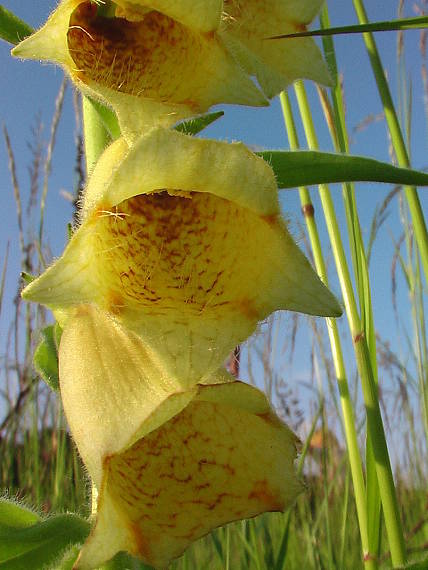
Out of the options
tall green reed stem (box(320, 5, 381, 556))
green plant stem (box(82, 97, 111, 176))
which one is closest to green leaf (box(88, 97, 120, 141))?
green plant stem (box(82, 97, 111, 176))

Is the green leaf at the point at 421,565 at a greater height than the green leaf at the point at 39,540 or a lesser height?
Result: lesser

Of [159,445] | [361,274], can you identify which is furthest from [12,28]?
[361,274]

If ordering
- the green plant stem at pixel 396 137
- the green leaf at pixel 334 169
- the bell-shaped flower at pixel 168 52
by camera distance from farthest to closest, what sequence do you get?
the green plant stem at pixel 396 137
the green leaf at pixel 334 169
the bell-shaped flower at pixel 168 52

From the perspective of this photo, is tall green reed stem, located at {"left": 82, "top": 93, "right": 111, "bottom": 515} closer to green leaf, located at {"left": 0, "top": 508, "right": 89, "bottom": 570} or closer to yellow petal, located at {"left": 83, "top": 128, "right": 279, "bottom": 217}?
yellow petal, located at {"left": 83, "top": 128, "right": 279, "bottom": 217}

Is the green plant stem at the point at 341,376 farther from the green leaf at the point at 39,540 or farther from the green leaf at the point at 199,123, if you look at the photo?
the green leaf at the point at 39,540

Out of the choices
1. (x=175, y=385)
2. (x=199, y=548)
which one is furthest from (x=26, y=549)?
(x=199, y=548)

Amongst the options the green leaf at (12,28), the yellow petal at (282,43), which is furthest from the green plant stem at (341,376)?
the green leaf at (12,28)

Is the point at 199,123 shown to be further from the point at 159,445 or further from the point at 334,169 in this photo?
the point at 159,445
